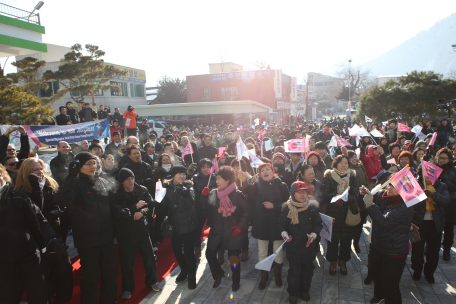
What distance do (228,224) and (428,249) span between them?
118 inches

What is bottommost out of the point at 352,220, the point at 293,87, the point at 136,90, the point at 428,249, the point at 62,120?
the point at 428,249

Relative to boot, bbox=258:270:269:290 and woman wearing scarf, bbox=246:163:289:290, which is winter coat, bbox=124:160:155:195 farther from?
boot, bbox=258:270:269:290

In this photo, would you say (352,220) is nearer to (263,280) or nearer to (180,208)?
(263,280)

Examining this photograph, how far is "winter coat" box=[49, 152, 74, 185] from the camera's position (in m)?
5.50

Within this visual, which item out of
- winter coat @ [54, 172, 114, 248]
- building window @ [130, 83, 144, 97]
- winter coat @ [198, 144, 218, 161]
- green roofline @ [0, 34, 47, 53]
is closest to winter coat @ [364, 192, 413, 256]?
winter coat @ [54, 172, 114, 248]

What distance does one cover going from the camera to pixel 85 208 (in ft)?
11.8

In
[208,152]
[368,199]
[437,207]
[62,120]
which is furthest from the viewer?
[62,120]

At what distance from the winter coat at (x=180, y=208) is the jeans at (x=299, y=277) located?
161 centimetres

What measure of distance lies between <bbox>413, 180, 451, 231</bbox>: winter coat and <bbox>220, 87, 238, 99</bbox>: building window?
38.7m

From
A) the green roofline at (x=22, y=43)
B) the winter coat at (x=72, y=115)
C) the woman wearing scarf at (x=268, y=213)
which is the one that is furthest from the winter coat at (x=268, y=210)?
the green roofline at (x=22, y=43)

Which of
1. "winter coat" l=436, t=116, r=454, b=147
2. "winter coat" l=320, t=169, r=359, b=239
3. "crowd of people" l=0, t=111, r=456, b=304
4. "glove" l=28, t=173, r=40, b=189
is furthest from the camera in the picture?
"winter coat" l=436, t=116, r=454, b=147

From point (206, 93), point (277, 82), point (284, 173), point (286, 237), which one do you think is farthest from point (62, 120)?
point (206, 93)

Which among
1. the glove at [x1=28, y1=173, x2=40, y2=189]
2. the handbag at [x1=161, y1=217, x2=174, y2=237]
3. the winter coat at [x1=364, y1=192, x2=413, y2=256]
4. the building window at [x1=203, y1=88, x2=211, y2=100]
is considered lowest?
the handbag at [x1=161, y1=217, x2=174, y2=237]

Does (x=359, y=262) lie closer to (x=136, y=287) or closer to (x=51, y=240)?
(x=136, y=287)
